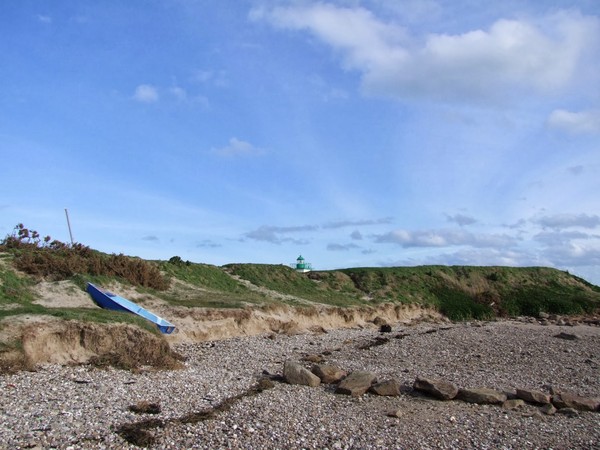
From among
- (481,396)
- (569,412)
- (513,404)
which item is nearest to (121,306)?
(481,396)

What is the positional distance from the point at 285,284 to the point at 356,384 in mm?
28704

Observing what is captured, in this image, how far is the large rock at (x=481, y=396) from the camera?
600 inches

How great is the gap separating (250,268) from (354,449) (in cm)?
3502

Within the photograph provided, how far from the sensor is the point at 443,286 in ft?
175

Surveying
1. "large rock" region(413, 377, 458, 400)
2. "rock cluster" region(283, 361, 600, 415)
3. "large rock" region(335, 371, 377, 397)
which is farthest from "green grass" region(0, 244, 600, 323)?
"large rock" region(413, 377, 458, 400)

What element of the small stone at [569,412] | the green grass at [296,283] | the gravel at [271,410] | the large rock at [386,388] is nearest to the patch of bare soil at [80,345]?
the gravel at [271,410]

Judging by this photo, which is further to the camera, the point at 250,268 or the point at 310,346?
the point at 250,268

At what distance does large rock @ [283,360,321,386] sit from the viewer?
17125 millimetres

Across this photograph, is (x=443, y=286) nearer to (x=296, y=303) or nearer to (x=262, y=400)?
(x=296, y=303)

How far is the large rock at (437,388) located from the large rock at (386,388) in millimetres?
655

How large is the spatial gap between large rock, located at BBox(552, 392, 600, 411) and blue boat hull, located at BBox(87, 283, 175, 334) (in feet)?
50.2

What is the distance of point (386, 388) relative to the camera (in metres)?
16.0

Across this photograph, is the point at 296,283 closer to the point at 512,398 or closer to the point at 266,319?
the point at 266,319

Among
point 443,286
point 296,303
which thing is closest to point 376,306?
point 296,303
